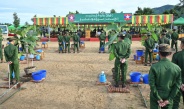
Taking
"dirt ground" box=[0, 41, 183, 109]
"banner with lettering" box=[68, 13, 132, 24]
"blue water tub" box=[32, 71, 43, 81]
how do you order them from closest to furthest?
1. "dirt ground" box=[0, 41, 183, 109]
2. "blue water tub" box=[32, 71, 43, 81]
3. "banner with lettering" box=[68, 13, 132, 24]

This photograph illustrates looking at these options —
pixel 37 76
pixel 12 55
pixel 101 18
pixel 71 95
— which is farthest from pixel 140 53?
pixel 101 18

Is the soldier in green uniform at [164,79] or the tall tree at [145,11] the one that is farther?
the tall tree at [145,11]

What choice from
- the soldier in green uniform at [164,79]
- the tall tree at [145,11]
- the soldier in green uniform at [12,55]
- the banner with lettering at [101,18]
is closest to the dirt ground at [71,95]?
the soldier in green uniform at [12,55]

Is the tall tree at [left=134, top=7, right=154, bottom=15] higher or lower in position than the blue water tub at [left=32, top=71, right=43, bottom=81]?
higher

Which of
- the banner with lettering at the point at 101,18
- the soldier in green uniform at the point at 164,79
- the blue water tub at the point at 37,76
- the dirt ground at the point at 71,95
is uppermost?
the banner with lettering at the point at 101,18

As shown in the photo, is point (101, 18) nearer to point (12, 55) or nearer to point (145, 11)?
point (12, 55)

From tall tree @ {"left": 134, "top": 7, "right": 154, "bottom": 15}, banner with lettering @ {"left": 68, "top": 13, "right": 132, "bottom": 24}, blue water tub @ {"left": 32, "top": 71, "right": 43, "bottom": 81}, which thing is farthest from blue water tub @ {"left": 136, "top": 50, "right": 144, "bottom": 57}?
tall tree @ {"left": 134, "top": 7, "right": 154, "bottom": 15}

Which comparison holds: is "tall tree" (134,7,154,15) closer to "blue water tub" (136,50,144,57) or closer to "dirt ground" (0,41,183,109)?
"blue water tub" (136,50,144,57)

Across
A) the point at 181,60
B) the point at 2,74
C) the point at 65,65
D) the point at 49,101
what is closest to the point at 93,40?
the point at 65,65

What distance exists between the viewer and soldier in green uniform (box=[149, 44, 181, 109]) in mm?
3623

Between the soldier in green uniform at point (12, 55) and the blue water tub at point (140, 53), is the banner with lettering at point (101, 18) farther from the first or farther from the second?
the soldier in green uniform at point (12, 55)

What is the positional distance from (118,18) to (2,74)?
19.0 m

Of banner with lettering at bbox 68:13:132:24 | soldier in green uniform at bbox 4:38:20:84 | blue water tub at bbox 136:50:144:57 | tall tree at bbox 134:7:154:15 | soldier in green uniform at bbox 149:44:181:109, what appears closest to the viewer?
soldier in green uniform at bbox 149:44:181:109

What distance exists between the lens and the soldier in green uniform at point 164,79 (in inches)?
143
